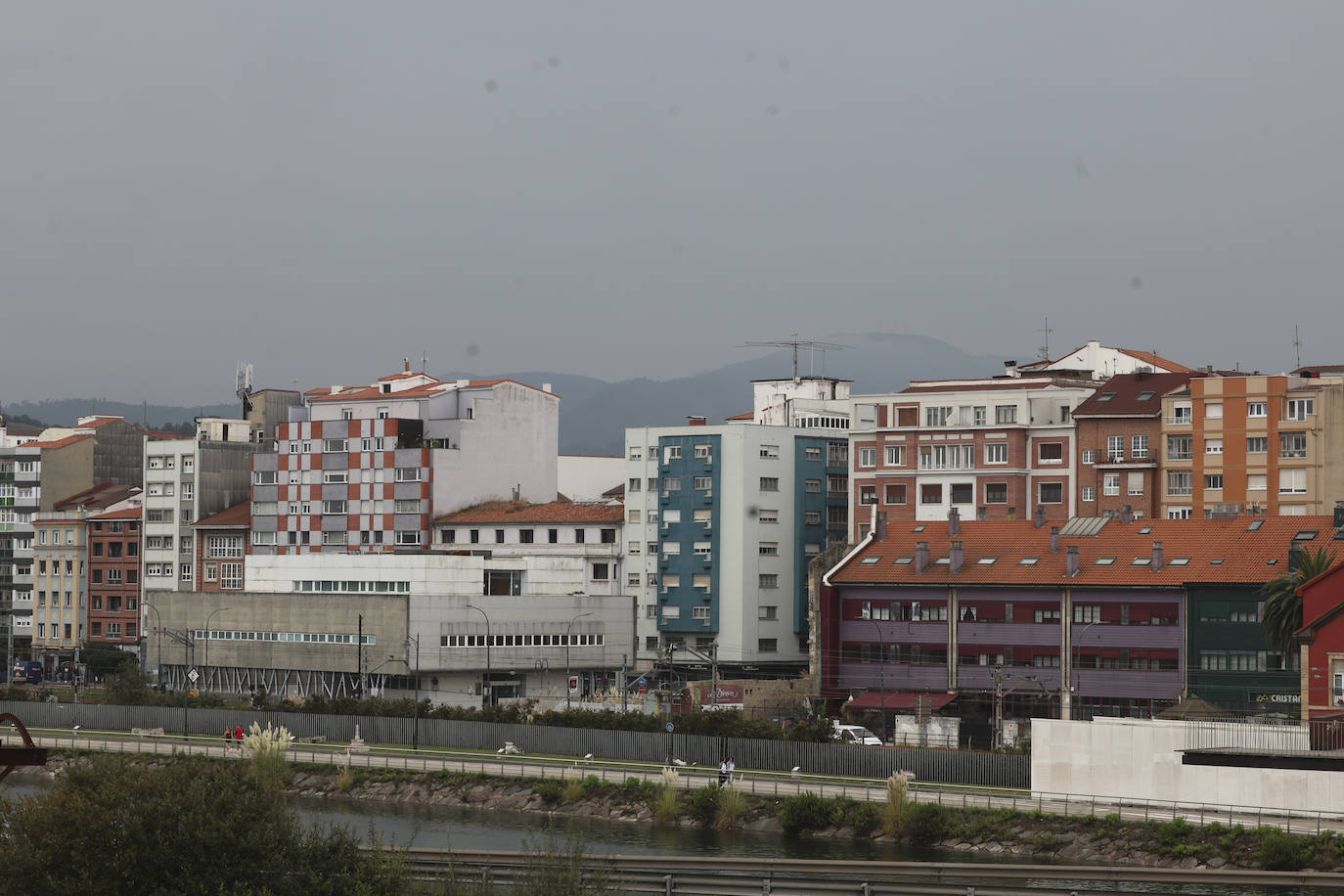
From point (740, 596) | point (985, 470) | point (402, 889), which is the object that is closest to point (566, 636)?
point (740, 596)

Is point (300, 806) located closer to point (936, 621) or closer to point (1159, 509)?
point (936, 621)

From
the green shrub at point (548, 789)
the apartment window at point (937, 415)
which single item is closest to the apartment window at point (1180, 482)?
the apartment window at point (937, 415)

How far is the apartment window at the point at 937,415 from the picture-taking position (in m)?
112

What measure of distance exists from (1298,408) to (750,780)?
42704 mm

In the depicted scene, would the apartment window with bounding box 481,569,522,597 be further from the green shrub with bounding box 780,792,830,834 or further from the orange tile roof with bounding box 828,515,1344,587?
the green shrub with bounding box 780,792,830,834

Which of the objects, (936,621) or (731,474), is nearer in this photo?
(936,621)

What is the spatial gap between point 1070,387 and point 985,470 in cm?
721

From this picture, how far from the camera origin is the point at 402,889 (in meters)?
35.3

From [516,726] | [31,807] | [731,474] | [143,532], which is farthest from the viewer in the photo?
[143,532]

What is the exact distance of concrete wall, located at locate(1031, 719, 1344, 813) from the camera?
59.1 meters

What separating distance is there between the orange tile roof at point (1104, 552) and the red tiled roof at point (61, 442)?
76.2 m

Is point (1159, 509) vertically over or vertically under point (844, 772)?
over

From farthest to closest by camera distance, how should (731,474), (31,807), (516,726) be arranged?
(731,474)
(516,726)
(31,807)

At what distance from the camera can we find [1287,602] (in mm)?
78062
